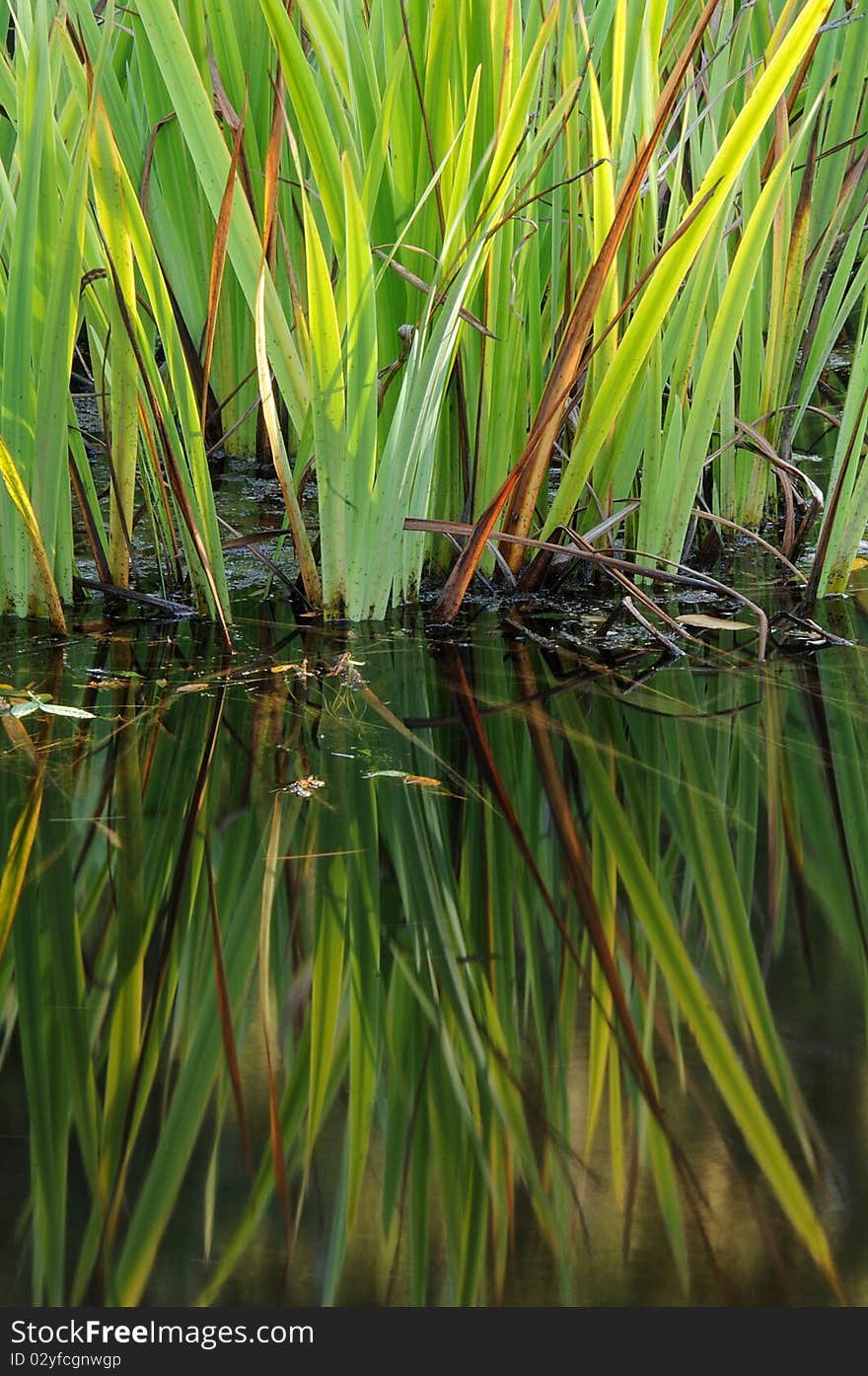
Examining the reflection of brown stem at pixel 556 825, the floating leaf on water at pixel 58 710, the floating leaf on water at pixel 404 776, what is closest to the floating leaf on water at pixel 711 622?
the reflection of brown stem at pixel 556 825

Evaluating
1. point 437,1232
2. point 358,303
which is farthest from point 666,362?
point 437,1232

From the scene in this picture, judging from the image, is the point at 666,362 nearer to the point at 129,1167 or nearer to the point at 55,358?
the point at 55,358

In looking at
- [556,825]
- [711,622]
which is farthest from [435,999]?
[711,622]

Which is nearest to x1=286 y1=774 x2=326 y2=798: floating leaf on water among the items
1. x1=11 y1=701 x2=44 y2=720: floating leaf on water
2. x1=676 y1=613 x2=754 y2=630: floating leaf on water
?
x1=11 y1=701 x2=44 y2=720: floating leaf on water

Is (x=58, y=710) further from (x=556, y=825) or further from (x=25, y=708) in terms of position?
(x=556, y=825)

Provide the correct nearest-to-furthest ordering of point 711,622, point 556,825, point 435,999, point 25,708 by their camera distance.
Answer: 1. point 435,999
2. point 556,825
3. point 25,708
4. point 711,622

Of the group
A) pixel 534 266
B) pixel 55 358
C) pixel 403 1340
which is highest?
pixel 534 266
